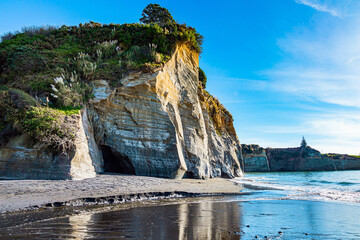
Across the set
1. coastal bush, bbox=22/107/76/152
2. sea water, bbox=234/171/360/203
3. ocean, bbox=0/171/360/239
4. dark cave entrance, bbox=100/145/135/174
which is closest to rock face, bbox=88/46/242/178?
dark cave entrance, bbox=100/145/135/174

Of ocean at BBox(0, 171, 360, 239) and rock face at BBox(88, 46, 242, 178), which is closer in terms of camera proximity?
ocean at BBox(0, 171, 360, 239)

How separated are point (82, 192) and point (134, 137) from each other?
5664mm

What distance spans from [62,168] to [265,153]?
71.6m

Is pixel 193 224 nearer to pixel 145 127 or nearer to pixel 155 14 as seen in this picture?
pixel 145 127

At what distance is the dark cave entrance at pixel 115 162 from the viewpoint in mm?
12922

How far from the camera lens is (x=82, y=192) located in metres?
7.73

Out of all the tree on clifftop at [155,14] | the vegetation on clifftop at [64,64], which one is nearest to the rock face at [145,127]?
the vegetation on clifftop at [64,64]

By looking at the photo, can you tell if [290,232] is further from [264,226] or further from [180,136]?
[180,136]

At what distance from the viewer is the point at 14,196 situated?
680 cm

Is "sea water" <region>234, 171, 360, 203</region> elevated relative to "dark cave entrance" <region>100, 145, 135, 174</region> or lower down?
lower down

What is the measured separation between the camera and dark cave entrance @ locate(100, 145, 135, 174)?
42.4ft

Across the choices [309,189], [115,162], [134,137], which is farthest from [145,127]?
[309,189]

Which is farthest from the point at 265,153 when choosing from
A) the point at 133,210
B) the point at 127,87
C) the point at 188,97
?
the point at 133,210

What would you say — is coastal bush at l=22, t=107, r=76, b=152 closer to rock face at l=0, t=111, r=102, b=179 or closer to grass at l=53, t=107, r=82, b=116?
rock face at l=0, t=111, r=102, b=179
